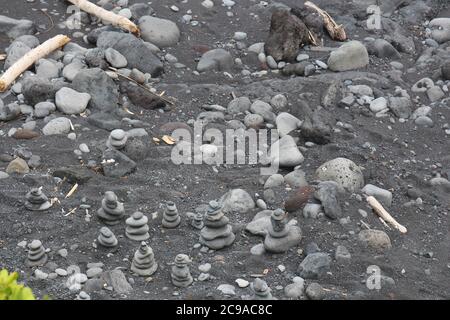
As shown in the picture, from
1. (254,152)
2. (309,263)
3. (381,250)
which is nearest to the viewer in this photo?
(309,263)

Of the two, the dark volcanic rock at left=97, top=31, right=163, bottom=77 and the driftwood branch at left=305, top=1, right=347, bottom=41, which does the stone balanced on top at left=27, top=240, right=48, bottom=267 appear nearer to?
the dark volcanic rock at left=97, top=31, right=163, bottom=77

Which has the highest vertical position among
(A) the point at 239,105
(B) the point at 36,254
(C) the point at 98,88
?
(B) the point at 36,254

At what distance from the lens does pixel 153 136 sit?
23.2 feet

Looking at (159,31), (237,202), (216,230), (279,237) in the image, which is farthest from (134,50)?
(279,237)

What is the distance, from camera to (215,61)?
834cm

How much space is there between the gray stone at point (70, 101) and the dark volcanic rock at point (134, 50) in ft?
2.97

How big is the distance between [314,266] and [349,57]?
3632mm

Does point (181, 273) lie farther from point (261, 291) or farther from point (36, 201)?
point (36, 201)

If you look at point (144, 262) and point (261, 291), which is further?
point (144, 262)

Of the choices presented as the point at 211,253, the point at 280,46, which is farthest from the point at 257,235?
the point at 280,46

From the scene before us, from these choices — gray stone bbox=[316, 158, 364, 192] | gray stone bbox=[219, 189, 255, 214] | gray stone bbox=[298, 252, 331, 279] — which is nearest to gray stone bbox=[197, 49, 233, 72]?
gray stone bbox=[316, 158, 364, 192]
